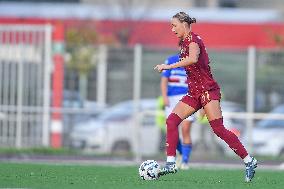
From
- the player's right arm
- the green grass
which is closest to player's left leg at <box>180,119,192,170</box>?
the player's right arm

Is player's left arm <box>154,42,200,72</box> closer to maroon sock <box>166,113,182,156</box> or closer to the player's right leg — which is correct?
the player's right leg

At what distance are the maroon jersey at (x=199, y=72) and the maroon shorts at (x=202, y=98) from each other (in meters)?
0.04

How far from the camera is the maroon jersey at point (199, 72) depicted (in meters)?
Result: 15.7

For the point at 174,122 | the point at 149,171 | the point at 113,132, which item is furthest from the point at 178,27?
the point at 113,132

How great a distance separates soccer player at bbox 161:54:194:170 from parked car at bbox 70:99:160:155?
25.4 feet

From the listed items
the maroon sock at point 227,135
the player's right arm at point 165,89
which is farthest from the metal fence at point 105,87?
the maroon sock at point 227,135

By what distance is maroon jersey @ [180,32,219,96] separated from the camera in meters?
15.7

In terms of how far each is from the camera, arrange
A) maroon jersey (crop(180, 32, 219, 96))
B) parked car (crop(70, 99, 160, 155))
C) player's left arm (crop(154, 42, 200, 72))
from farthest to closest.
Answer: parked car (crop(70, 99, 160, 155)) < maroon jersey (crop(180, 32, 219, 96)) < player's left arm (crop(154, 42, 200, 72))

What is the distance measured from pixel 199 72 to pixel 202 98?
0.33 metres

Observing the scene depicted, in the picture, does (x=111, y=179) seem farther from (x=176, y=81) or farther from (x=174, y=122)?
(x=176, y=81)

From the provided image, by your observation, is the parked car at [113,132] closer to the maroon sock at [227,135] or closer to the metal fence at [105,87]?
the metal fence at [105,87]

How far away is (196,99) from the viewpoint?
51.7 ft

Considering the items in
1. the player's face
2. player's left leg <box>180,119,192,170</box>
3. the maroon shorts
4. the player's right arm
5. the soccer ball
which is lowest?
the soccer ball

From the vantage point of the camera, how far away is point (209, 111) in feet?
51.5
